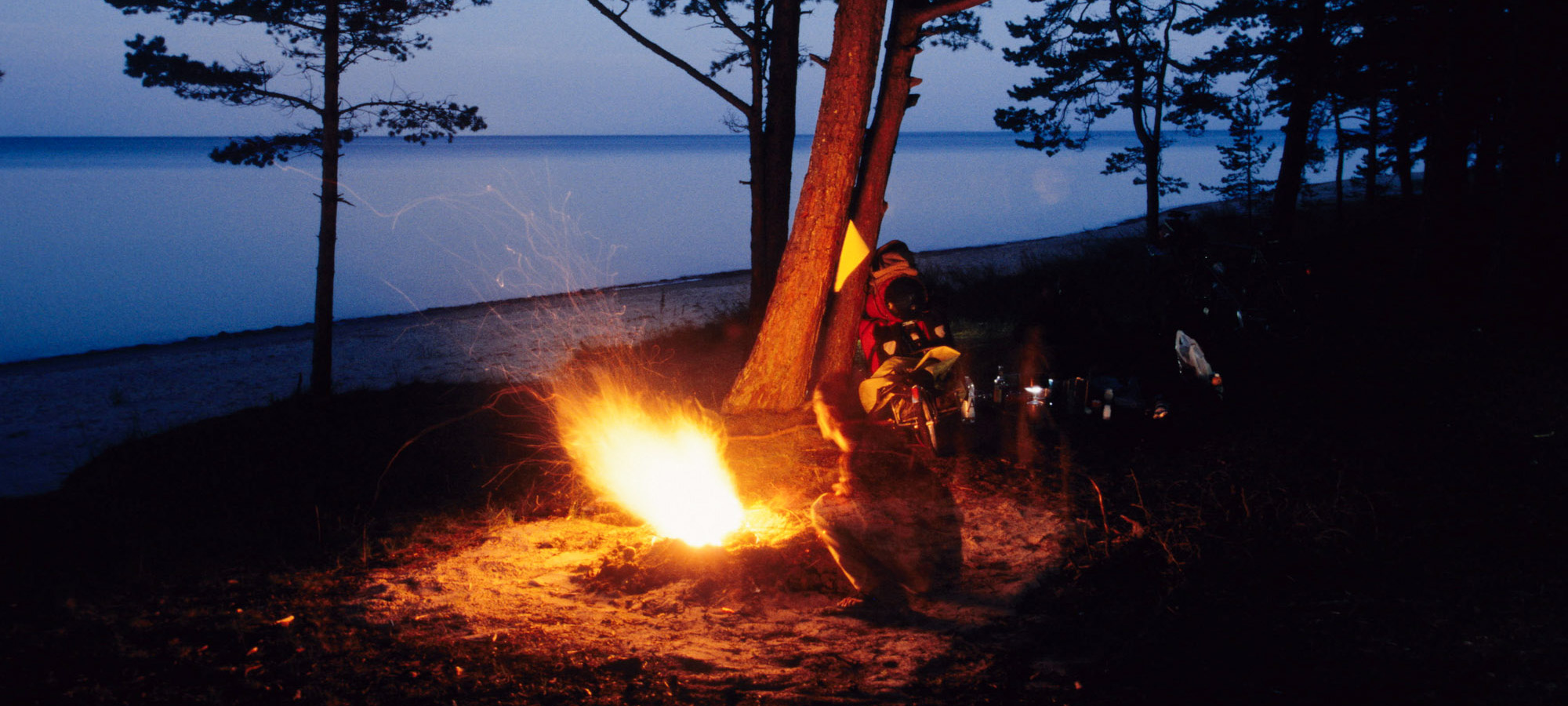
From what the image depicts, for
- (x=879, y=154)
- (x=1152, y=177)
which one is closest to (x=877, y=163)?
(x=879, y=154)

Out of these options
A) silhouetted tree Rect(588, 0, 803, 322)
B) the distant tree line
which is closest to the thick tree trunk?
the distant tree line

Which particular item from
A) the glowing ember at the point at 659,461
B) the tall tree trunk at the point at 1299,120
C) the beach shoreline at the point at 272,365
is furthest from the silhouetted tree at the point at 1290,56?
the glowing ember at the point at 659,461

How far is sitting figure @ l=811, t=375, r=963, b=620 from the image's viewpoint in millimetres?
4762

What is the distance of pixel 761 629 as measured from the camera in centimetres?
425

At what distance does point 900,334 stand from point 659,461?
7.34ft

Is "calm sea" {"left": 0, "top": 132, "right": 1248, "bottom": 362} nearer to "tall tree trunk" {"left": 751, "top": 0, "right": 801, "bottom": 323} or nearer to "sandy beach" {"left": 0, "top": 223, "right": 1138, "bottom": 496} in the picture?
"sandy beach" {"left": 0, "top": 223, "right": 1138, "bottom": 496}

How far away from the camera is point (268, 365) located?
1320 centimetres

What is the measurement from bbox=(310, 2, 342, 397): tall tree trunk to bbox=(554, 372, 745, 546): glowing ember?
3.09 meters

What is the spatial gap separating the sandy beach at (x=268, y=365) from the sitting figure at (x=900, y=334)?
238 inches

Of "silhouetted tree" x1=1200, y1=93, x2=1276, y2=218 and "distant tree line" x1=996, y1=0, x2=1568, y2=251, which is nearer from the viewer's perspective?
"distant tree line" x1=996, y1=0, x2=1568, y2=251

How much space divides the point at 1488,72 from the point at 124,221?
47.3 meters

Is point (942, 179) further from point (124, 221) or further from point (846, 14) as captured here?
point (846, 14)

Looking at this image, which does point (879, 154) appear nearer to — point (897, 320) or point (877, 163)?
point (877, 163)

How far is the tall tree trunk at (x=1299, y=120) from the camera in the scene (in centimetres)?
1391
